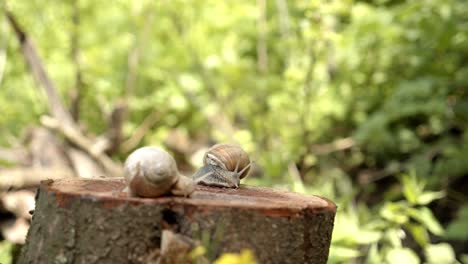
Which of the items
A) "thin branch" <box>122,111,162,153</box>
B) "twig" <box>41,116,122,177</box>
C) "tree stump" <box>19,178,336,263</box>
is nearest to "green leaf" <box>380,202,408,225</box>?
"tree stump" <box>19,178,336,263</box>

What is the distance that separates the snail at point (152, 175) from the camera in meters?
1.99

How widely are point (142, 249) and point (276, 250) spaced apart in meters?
0.44

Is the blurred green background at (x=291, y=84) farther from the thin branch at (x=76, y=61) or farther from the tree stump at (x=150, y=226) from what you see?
the tree stump at (x=150, y=226)

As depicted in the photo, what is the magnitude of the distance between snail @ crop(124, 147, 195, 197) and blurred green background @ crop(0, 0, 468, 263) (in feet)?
10.2

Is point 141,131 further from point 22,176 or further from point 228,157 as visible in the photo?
point 228,157

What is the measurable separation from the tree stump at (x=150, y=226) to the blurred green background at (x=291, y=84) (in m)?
3.01

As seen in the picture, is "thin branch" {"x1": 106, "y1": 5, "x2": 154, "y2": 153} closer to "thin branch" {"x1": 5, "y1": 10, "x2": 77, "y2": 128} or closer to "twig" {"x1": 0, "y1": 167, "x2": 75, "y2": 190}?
"thin branch" {"x1": 5, "y1": 10, "x2": 77, "y2": 128}

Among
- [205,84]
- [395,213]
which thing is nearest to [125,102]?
[205,84]

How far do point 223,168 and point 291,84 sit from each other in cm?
326

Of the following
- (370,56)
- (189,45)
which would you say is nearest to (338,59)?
(370,56)

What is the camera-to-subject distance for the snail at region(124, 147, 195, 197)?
78.5 inches

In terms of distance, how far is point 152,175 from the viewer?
6.52 ft

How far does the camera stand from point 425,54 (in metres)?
5.69

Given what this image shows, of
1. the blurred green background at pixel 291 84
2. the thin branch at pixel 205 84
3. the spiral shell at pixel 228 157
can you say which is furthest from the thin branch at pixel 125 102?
the spiral shell at pixel 228 157
